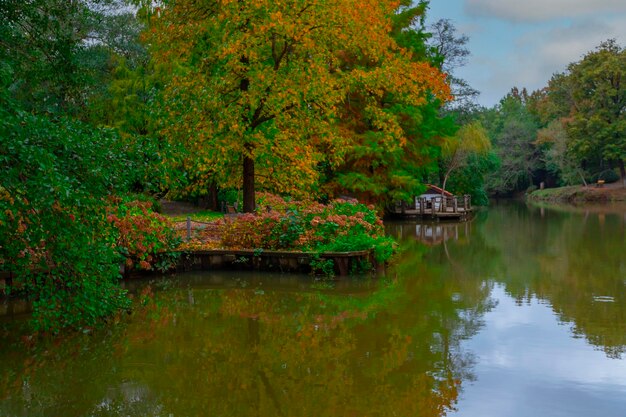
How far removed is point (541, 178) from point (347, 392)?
86.8 metres

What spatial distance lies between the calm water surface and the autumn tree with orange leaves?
4.90 metres

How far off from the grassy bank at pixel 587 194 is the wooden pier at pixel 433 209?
3023 centimetres

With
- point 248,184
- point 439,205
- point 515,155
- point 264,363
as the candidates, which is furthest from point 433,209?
point 515,155

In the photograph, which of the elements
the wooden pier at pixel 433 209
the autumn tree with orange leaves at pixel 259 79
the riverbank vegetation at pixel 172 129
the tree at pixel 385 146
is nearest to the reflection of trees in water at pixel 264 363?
the riverbank vegetation at pixel 172 129

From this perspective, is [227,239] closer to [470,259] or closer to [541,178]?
[470,259]

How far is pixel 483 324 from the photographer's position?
1175 cm

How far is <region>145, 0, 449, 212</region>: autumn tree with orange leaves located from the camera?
755 inches

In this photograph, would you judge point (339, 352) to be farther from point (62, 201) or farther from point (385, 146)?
point (385, 146)

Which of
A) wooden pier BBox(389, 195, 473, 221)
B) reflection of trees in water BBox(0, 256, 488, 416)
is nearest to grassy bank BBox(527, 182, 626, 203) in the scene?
wooden pier BBox(389, 195, 473, 221)

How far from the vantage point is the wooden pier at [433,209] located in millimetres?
43750

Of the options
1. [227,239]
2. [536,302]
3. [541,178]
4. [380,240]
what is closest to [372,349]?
[536,302]

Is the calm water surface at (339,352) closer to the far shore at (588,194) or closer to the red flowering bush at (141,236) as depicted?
the red flowering bush at (141,236)

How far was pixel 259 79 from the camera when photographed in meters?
19.2

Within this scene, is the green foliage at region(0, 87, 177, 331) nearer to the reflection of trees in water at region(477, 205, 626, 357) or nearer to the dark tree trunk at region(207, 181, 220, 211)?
the reflection of trees in water at region(477, 205, 626, 357)
